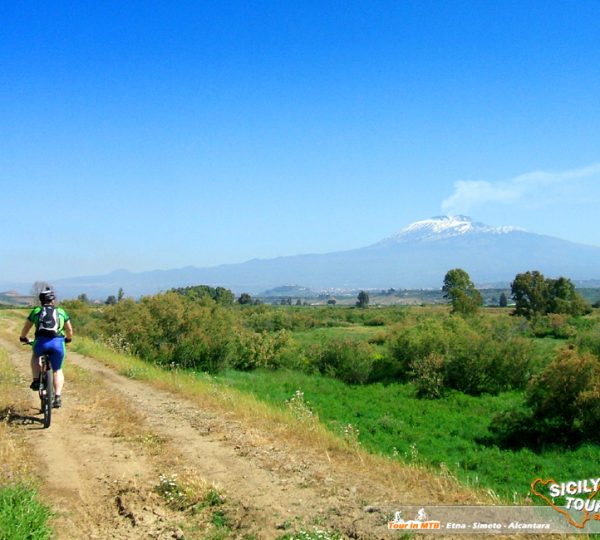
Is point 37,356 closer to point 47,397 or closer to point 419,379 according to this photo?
point 47,397

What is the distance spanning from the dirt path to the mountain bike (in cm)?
24

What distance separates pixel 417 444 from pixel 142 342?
14.5 meters

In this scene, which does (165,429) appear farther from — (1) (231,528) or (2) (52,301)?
(1) (231,528)

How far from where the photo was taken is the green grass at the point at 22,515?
4.22 meters

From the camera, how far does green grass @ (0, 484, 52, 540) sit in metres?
4.22

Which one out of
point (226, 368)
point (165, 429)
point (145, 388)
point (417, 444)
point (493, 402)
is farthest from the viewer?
point (226, 368)

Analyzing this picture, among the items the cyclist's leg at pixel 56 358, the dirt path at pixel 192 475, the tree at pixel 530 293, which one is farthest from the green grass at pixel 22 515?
the tree at pixel 530 293

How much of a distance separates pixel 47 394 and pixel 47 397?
44 mm

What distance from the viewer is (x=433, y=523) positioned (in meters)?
4.68

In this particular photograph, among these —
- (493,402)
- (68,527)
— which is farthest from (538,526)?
(493,402)

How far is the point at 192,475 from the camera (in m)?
5.77

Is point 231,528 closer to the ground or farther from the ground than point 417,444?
farther from the ground

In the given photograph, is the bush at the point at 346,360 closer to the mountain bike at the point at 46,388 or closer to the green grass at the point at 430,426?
the green grass at the point at 430,426

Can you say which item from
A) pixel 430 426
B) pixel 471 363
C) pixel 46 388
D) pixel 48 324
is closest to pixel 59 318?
pixel 48 324
